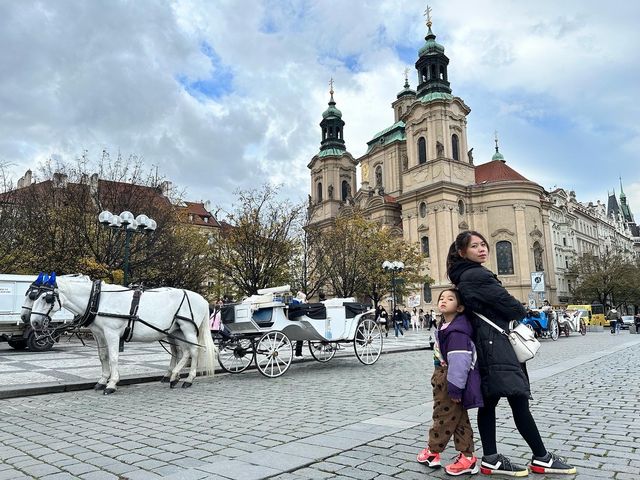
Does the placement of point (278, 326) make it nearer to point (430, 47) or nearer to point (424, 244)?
point (424, 244)

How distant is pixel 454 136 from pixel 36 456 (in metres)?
60.4

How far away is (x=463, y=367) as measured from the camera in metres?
3.92

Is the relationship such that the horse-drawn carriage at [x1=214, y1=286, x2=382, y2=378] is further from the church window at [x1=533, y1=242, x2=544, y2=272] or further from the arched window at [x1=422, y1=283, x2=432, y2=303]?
the church window at [x1=533, y1=242, x2=544, y2=272]

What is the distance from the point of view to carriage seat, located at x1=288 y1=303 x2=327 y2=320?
11.4 m

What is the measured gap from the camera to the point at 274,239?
101 feet

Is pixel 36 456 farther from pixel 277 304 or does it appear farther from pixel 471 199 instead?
pixel 471 199

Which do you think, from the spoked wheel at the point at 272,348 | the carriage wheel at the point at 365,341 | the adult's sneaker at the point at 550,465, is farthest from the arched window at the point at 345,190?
the adult's sneaker at the point at 550,465

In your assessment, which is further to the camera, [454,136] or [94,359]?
[454,136]

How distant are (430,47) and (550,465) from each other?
6614 cm

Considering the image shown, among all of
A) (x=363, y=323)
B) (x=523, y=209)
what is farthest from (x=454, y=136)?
(x=363, y=323)

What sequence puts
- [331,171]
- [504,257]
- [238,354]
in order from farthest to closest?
[331,171]
[504,257]
[238,354]

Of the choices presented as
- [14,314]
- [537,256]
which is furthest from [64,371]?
[537,256]

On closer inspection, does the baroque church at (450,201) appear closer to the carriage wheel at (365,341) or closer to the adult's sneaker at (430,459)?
the carriage wheel at (365,341)

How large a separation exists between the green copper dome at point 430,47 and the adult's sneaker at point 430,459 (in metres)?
64.9
